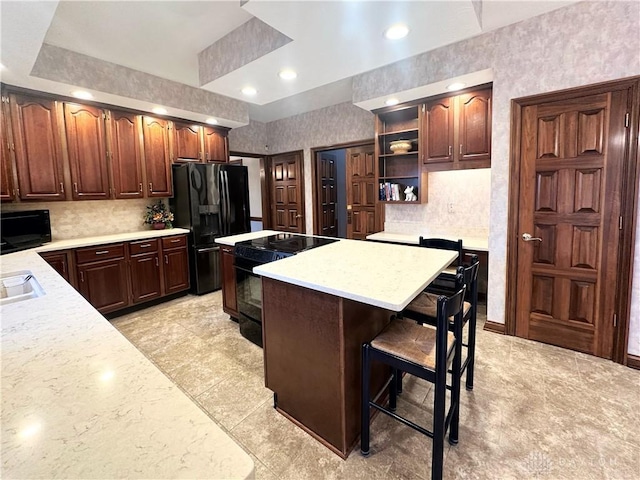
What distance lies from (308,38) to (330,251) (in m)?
1.55

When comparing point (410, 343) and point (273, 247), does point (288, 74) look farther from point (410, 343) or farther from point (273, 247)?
point (410, 343)

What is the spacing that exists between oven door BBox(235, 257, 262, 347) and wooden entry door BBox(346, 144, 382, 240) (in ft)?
8.26

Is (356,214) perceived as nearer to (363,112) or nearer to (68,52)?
(363,112)

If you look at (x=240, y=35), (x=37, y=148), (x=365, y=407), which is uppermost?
(x=240, y=35)

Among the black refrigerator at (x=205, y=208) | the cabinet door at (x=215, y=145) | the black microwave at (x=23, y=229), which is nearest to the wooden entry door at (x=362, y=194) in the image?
the black refrigerator at (x=205, y=208)

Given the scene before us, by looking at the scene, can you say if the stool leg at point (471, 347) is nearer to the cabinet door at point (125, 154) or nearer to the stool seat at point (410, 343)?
the stool seat at point (410, 343)

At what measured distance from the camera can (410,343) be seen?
1.56 m

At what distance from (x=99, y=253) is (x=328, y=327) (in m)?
3.10

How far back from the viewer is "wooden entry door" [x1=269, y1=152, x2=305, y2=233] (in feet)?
18.5

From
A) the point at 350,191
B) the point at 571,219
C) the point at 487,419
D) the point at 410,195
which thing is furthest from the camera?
the point at 350,191

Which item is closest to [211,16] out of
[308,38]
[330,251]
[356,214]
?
[308,38]

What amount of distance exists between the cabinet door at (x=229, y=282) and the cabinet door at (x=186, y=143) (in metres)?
1.86

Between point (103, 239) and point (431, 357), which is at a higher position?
point (103, 239)

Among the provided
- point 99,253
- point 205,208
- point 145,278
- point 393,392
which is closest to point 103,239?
point 99,253
